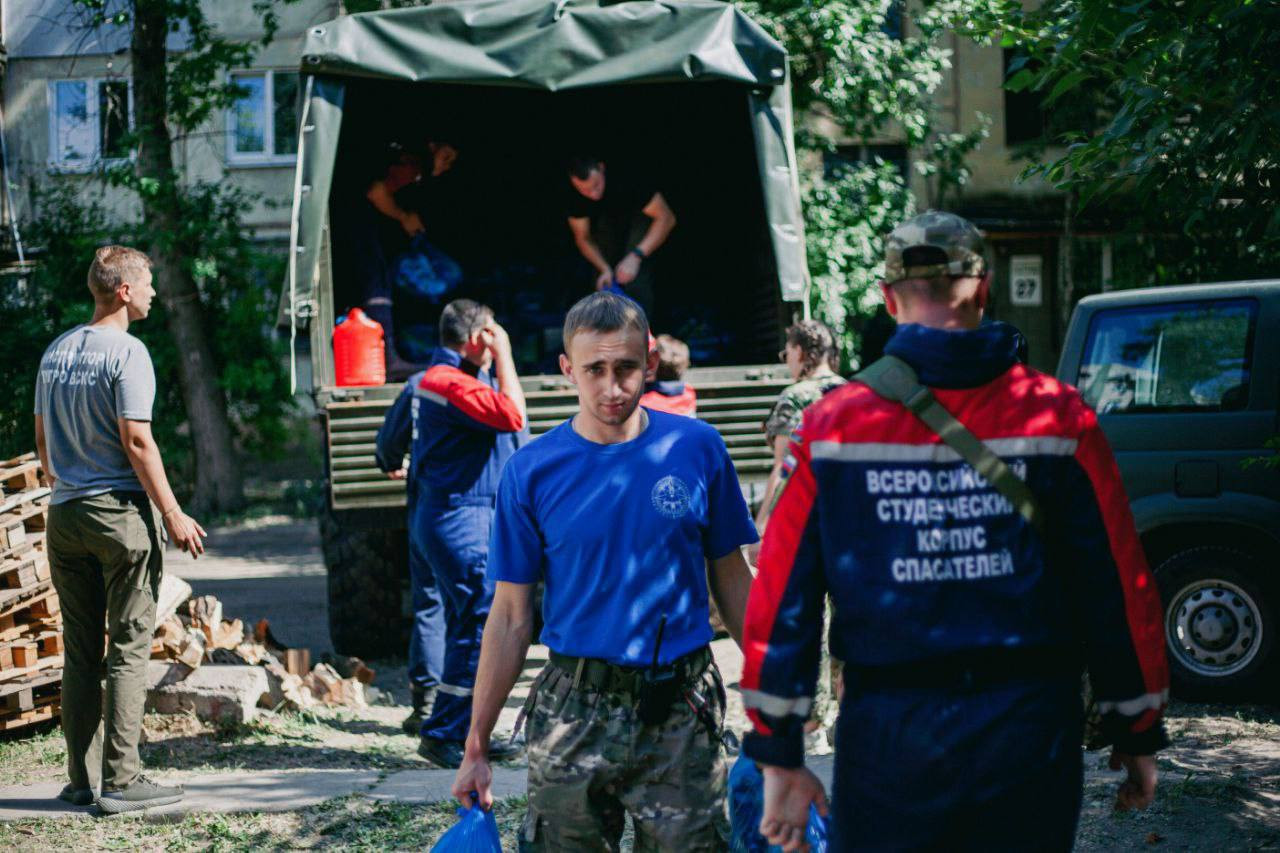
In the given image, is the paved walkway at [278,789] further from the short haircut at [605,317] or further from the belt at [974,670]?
the belt at [974,670]

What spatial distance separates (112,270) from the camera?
515 cm

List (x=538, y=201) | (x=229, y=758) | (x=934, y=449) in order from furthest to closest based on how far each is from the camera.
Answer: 1. (x=538, y=201)
2. (x=229, y=758)
3. (x=934, y=449)

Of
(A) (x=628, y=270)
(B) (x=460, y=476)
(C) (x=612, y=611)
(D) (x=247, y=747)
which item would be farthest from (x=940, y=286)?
(A) (x=628, y=270)

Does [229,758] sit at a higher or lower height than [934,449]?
lower

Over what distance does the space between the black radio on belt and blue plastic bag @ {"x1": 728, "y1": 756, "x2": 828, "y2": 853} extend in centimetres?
19

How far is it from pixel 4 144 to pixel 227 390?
324 inches

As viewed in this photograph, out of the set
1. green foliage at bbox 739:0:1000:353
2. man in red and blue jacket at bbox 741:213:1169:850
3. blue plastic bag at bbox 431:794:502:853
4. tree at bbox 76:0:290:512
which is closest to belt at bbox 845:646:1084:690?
man in red and blue jacket at bbox 741:213:1169:850

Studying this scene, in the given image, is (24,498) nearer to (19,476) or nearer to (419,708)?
(19,476)

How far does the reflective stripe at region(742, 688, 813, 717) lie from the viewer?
2375mm

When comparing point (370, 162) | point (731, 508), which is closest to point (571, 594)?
point (731, 508)

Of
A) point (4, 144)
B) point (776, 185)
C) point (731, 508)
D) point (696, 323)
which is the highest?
point (4, 144)

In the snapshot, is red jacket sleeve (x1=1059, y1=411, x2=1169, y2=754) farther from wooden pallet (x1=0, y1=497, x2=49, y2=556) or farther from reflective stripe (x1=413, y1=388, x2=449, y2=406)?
wooden pallet (x1=0, y1=497, x2=49, y2=556)

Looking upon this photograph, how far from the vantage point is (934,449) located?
7.70ft

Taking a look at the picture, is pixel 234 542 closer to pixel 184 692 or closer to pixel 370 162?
pixel 370 162
